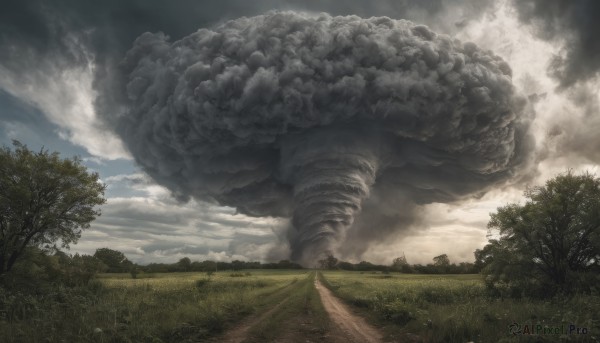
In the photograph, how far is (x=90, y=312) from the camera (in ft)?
41.7

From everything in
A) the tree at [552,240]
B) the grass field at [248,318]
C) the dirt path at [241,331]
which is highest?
the tree at [552,240]

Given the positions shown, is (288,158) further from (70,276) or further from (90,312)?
(90,312)

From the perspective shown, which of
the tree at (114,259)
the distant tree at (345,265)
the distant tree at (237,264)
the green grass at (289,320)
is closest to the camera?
the green grass at (289,320)

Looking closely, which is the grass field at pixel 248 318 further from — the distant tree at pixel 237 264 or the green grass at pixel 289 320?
the distant tree at pixel 237 264

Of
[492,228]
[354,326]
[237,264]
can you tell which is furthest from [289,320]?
[237,264]

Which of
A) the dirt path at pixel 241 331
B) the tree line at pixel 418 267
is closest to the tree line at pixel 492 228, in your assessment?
the dirt path at pixel 241 331

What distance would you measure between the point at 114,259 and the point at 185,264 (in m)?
19.7

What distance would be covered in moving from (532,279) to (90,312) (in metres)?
24.8

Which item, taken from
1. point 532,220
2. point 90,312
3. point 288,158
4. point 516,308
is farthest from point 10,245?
point 288,158

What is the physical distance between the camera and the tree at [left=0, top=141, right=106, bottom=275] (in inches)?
979

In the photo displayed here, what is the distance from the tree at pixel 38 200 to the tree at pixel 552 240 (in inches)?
1175

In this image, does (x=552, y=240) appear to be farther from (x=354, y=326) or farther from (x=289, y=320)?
(x=289, y=320)

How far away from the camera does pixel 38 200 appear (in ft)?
84.5

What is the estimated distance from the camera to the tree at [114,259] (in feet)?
265
